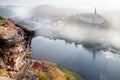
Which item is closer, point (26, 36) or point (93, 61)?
point (26, 36)

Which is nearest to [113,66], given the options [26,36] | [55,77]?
[55,77]

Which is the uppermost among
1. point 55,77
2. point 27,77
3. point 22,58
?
point 22,58

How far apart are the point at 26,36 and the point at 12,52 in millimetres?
8240

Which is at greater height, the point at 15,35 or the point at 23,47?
the point at 15,35

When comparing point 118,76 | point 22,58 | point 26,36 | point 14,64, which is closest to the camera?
point 14,64

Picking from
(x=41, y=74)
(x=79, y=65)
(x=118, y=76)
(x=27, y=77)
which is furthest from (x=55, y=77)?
(x=27, y=77)

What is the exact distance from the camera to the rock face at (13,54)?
36562 mm

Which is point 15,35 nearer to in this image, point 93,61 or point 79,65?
point 79,65

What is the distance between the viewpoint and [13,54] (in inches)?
1517

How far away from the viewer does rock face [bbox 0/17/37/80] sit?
36.6m

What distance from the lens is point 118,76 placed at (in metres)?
156

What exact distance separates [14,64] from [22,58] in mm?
3175

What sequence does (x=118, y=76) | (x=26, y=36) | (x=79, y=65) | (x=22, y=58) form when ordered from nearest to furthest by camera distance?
Result: (x=22, y=58)
(x=26, y=36)
(x=118, y=76)
(x=79, y=65)

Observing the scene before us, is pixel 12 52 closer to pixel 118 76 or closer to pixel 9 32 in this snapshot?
pixel 9 32
